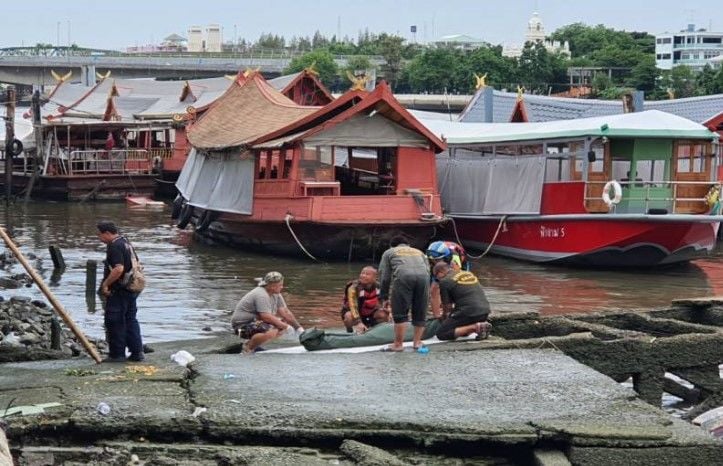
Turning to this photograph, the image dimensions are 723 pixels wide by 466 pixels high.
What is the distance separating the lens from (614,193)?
68.2 ft

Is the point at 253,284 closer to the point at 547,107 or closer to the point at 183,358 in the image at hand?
the point at 183,358

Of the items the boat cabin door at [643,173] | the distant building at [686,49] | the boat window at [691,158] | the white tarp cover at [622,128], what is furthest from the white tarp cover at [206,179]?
the distant building at [686,49]

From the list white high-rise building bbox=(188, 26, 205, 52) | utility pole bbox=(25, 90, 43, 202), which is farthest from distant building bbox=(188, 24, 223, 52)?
utility pole bbox=(25, 90, 43, 202)

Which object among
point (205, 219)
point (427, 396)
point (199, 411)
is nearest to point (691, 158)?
point (205, 219)

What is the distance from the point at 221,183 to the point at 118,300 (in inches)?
622

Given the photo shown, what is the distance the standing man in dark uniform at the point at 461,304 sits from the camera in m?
10.3

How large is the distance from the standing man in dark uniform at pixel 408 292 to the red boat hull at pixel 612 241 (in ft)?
37.6

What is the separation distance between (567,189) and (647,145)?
65.3 inches

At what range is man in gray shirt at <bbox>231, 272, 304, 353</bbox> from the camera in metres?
10.4

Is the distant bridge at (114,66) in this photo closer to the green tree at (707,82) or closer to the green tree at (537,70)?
the green tree at (537,70)

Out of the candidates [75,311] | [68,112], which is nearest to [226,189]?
[75,311]

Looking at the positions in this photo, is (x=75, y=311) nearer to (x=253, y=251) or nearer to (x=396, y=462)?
(x=253, y=251)

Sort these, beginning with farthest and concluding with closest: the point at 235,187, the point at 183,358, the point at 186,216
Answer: the point at 186,216 → the point at 235,187 → the point at 183,358

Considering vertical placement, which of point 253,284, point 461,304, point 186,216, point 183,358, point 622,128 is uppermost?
point 622,128
